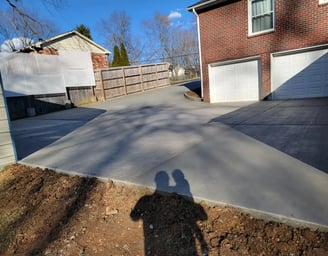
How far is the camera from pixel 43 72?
1534 cm

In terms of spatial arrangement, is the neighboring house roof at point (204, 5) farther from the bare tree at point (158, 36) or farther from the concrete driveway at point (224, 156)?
the bare tree at point (158, 36)

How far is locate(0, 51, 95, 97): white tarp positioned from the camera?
13.9m

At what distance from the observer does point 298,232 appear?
7.39 ft

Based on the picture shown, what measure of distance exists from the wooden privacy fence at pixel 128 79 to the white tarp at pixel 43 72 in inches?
31.0

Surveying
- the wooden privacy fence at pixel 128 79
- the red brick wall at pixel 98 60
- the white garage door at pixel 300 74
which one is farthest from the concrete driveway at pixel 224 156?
the red brick wall at pixel 98 60

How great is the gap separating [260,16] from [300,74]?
9.56 feet

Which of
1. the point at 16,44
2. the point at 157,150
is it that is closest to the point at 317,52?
the point at 157,150

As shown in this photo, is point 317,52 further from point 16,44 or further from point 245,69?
point 16,44

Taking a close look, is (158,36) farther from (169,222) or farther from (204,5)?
(169,222)

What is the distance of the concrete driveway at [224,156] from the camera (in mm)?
2803

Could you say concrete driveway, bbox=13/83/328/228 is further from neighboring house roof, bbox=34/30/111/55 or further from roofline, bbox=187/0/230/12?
neighboring house roof, bbox=34/30/111/55

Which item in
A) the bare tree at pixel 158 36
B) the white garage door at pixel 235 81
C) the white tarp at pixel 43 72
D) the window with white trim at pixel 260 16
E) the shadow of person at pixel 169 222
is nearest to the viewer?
the shadow of person at pixel 169 222

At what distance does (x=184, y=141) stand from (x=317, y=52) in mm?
7255

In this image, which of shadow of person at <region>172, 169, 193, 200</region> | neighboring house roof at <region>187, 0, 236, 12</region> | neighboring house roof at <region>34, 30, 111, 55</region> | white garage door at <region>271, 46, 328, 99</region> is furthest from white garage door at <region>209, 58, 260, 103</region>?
neighboring house roof at <region>34, 30, 111, 55</region>
